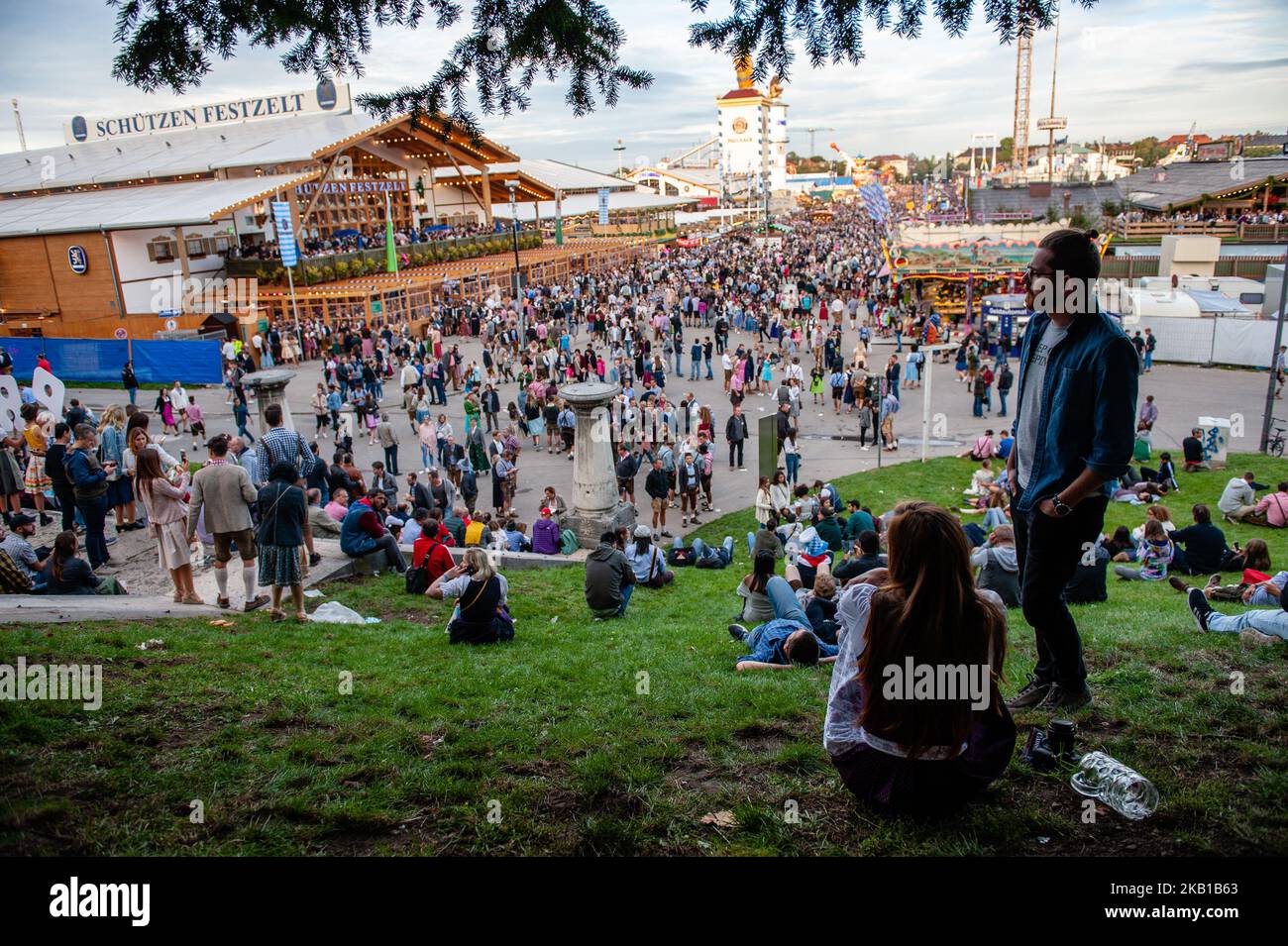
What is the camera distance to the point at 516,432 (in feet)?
66.7

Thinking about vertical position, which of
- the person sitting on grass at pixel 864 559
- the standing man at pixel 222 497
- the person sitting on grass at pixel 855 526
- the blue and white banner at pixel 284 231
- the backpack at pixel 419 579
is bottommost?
the person sitting on grass at pixel 855 526

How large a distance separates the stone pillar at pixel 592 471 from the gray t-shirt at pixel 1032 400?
31.1 ft

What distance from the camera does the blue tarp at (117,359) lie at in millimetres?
25469

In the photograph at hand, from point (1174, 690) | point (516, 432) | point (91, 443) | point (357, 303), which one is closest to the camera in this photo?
point (1174, 690)

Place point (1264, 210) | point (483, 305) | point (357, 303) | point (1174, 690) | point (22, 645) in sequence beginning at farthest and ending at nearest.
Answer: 1. point (1264, 210)
2. point (483, 305)
3. point (357, 303)
4. point (22, 645)
5. point (1174, 690)

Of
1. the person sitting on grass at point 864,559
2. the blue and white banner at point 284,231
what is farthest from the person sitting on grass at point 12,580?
the blue and white banner at point 284,231

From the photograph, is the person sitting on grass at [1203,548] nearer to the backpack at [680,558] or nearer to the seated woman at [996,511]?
the seated woman at [996,511]

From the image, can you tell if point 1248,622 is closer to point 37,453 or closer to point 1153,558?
point 1153,558

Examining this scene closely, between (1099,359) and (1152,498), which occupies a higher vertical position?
(1099,359)

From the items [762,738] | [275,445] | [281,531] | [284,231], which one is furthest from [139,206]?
[762,738]

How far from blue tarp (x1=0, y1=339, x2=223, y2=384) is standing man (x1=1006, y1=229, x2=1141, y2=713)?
86.2ft

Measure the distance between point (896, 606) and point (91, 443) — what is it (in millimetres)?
9258
